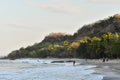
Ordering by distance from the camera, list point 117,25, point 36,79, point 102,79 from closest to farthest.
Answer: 1. point 102,79
2. point 36,79
3. point 117,25

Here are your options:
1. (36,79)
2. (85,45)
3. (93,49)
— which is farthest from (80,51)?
(36,79)

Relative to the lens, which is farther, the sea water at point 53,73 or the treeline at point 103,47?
the treeline at point 103,47

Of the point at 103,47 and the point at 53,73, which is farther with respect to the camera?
the point at 103,47

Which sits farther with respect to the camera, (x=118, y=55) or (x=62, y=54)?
(x=62, y=54)

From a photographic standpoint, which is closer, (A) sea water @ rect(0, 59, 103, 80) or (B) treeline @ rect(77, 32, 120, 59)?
(A) sea water @ rect(0, 59, 103, 80)

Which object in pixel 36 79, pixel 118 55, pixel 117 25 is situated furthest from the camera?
pixel 117 25

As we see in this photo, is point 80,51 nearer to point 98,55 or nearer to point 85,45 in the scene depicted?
point 85,45

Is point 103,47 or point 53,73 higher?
point 103,47

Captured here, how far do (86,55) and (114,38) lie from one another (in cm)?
2043

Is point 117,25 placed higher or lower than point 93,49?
higher

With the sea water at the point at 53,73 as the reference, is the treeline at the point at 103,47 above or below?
above

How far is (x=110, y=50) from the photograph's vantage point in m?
109

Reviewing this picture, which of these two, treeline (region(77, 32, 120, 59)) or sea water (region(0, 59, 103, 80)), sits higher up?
treeline (region(77, 32, 120, 59))

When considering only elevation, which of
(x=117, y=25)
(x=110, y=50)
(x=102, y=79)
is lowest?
(x=102, y=79)
